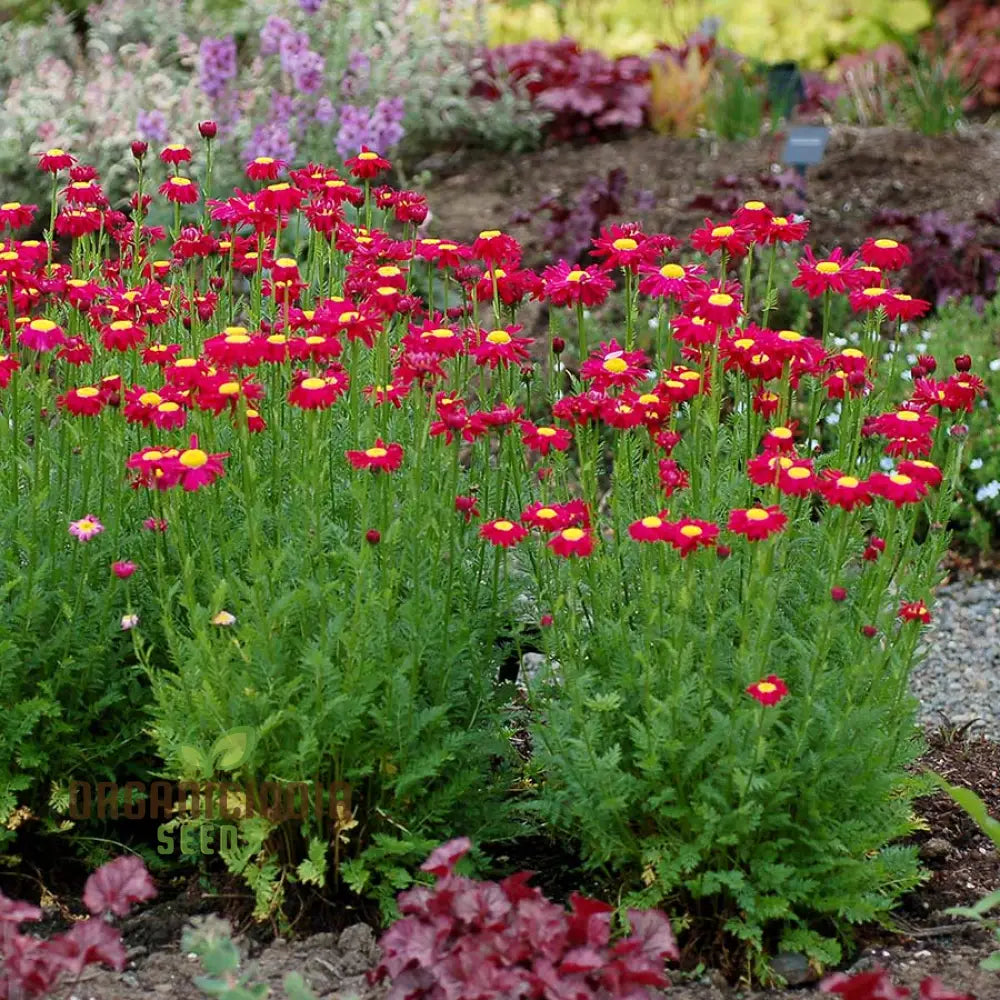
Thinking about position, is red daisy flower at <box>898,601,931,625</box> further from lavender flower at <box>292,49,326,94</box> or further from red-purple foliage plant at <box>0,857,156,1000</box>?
lavender flower at <box>292,49,326,94</box>

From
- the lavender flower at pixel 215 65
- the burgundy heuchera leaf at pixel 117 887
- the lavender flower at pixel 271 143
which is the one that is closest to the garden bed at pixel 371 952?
the burgundy heuchera leaf at pixel 117 887

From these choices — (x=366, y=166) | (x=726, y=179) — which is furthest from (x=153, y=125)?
(x=366, y=166)

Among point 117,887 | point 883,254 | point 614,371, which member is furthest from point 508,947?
point 883,254

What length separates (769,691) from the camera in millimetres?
2279

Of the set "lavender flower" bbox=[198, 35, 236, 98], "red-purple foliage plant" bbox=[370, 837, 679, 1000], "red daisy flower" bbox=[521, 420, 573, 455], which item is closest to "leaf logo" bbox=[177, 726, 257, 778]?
"red-purple foliage plant" bbox=[370, 837, 679, 1000]

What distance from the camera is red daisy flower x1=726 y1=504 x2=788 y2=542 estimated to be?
2.31 meters

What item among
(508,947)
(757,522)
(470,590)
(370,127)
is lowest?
(508,947)

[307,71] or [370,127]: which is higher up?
[307,71]

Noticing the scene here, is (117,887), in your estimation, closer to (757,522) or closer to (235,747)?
(235,747)

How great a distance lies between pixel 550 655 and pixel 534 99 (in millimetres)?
5774

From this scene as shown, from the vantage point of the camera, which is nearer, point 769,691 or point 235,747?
point 769,691

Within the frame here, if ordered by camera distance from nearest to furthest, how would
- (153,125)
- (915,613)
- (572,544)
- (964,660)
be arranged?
(572,544) → (915,613) → (964,660) → (153,125)

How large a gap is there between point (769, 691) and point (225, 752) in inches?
35.0

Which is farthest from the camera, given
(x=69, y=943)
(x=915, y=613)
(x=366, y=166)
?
(x=366, y=166)
